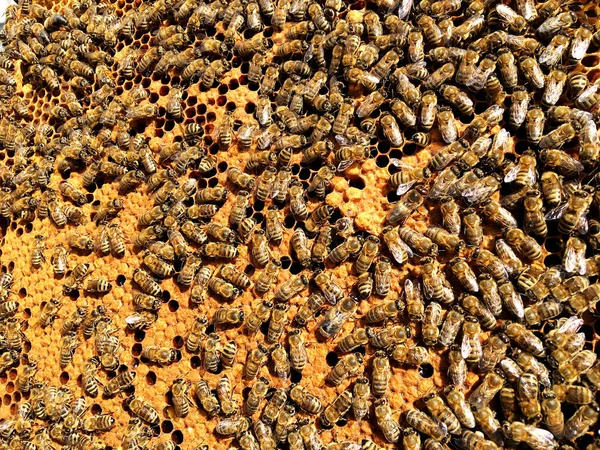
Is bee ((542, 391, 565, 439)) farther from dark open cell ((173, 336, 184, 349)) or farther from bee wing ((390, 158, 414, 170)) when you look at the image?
dark open cell ((173, 336, 184, 349))

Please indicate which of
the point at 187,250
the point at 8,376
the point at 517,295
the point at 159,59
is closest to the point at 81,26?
the point at 159,59

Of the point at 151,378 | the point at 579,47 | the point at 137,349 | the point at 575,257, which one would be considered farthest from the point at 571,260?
the point at 137,349

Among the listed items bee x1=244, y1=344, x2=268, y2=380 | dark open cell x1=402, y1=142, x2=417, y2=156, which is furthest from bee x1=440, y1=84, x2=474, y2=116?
bee x1=244, y1=344, x2=268, y2=380

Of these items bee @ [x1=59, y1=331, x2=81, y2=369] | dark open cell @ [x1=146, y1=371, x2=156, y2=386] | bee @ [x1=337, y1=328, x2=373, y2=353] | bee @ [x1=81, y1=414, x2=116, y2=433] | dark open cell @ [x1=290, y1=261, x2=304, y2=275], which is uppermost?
dark open cell @ [x1=290, y1=261, x2=304, y2=275]

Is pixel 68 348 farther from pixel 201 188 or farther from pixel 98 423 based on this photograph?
pixel 201 188

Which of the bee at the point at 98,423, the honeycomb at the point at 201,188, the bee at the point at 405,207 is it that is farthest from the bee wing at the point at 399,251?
the bee at the point at 98,423

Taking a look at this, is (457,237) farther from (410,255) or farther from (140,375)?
(140,375)
